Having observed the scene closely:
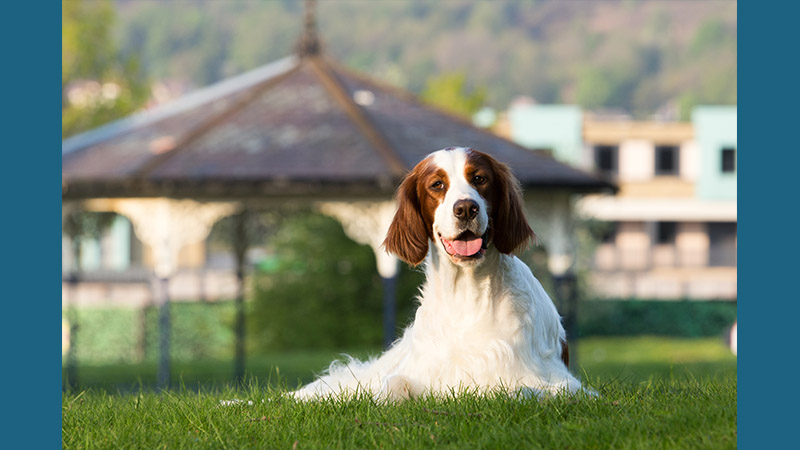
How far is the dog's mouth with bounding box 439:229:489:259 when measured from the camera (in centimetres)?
452

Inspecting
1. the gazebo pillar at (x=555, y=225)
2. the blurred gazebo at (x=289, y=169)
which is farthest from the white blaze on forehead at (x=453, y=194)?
the gazebo pillar at (x=555, y=225)

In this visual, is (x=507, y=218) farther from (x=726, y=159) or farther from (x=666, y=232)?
(x=666, y=232)

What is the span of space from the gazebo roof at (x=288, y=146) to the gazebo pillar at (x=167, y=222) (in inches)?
10.5

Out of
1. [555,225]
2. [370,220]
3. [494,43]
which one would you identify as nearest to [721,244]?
[555,225]

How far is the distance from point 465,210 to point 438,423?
81cm

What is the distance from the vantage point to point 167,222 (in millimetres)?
16688

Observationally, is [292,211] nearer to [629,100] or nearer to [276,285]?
[276,285]

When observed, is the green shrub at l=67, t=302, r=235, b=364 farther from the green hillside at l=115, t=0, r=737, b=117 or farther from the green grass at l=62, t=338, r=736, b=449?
the green hillside at l=115, t=0, r=737, b=117

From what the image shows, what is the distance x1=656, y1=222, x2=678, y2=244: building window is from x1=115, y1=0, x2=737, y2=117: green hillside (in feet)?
153

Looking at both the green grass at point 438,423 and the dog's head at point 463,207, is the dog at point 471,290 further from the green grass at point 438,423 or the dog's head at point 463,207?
the green grass at point 438,423

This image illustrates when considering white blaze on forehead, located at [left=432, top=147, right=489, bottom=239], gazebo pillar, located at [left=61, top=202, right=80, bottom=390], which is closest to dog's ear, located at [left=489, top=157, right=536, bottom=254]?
white blaze on forehead, located at [left=432, top=147, right=489, bottom=239]

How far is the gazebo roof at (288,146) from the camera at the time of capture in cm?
1583

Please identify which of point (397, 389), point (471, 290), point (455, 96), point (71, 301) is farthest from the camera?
point (455, 96)

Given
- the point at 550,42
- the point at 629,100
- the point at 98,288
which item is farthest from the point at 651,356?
the point at 550,42
